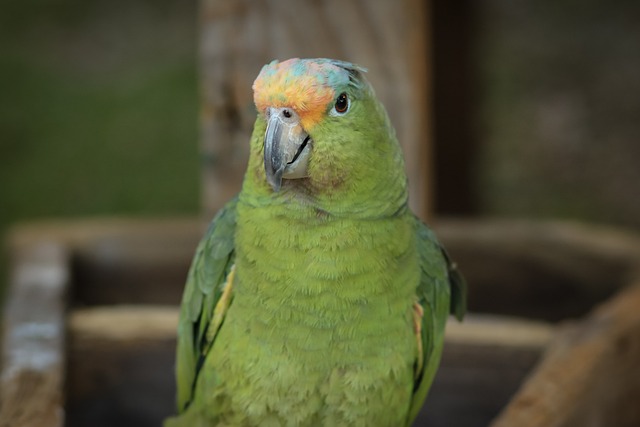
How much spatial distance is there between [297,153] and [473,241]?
5.54 feet

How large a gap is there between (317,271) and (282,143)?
0.85 ft

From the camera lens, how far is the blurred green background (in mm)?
4027

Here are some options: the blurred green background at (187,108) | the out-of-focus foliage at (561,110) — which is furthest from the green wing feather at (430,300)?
the out-of-focus foliage at (561,110)

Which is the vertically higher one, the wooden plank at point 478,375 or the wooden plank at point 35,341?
the wooden plank at point 35,341

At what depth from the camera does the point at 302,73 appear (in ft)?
4.17

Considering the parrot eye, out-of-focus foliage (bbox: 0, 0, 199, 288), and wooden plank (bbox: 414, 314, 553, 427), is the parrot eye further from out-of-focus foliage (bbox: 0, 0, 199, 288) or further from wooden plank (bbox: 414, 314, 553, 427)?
out-of-focus foliage (bbox: 0, 0, 199, 288)

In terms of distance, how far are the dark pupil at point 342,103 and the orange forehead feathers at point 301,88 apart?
0.02 m

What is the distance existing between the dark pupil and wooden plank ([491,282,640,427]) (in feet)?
2.49

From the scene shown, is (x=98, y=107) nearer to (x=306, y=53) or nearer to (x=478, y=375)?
(x=306, y=53)

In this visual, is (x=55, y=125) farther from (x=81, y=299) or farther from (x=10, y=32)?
(x=81, y=299)

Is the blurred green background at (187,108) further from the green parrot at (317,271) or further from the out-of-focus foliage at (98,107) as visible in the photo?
the green parrot at (317,271)

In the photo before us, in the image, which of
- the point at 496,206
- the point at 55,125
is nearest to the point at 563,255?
the point at 496,206

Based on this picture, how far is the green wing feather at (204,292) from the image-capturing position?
158cm

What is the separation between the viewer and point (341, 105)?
4.36 feet
